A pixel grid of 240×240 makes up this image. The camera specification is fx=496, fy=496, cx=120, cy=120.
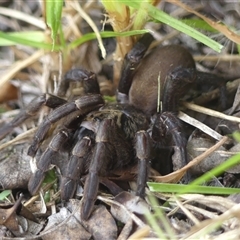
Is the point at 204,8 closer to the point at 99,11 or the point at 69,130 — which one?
the point at 99,11

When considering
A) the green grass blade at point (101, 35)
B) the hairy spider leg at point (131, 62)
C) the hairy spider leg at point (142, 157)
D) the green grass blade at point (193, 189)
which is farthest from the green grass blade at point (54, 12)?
the green grass blade at point (193, 189)

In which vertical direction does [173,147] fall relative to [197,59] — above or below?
below

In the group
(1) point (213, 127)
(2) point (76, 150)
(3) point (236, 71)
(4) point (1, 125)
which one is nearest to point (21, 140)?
(4) point (1, 125)

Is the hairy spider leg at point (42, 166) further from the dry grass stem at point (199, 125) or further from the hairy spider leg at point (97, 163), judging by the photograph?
the dry grass stem at point (199, 125)

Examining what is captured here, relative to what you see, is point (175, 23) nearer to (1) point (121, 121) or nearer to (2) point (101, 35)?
(2) point (101, 35)

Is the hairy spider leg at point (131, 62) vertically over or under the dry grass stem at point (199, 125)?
over

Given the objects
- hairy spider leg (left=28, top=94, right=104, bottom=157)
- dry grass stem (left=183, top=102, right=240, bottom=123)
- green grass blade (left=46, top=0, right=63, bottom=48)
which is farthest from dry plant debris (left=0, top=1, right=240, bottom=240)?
green grass blade (left=46, top=0, right=63, bottom=48)

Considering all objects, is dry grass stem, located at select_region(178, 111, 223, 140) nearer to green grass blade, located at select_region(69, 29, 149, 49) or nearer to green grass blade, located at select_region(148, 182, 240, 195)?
green grass blade, located at select_region(148, 182, 240, 195)
